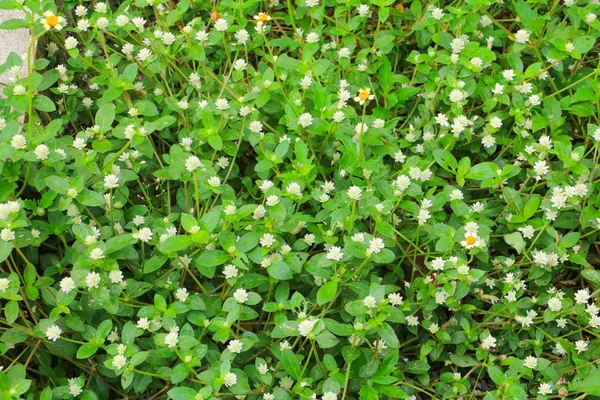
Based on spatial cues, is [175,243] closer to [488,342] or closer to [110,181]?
[110,181]

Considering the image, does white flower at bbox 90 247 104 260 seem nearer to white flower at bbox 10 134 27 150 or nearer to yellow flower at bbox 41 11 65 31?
white flower at bbox 10 134 27 150

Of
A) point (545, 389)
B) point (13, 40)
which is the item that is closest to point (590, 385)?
point (545, 389)

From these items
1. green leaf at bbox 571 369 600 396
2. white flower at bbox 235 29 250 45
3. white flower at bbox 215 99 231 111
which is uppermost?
white flower at bbox 235 29 250 45

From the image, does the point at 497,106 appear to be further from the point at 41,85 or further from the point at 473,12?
the point at 41,85

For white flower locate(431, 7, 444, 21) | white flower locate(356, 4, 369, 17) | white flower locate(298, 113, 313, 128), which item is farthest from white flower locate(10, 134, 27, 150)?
white flower locate(431, 7, 444, 21)

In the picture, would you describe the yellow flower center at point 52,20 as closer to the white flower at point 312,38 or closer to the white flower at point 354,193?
the white flower at point 312,38

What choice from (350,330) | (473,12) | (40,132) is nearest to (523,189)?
(473,12)
